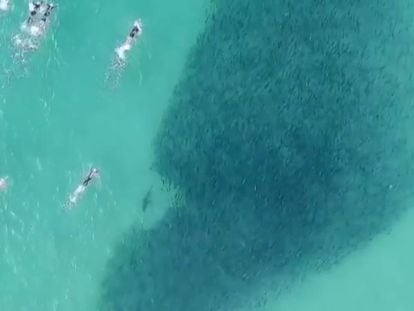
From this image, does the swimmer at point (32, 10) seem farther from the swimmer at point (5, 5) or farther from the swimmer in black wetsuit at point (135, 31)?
the swimmer in black wetsuit at point (135, 31)

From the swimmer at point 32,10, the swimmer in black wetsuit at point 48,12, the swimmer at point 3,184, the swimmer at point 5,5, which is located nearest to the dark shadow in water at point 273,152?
the swimmer at point 3,184

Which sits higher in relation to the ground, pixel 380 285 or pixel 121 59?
pixel 121 59

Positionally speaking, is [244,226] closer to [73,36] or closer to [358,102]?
[358,102]

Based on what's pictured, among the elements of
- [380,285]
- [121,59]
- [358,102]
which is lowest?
[380,285]

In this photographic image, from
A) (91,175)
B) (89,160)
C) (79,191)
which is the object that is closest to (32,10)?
(89,160)

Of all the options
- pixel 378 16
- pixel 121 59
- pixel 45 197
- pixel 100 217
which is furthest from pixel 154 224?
pixel 378 16

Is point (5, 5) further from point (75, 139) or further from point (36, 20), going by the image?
point (75, 139)
